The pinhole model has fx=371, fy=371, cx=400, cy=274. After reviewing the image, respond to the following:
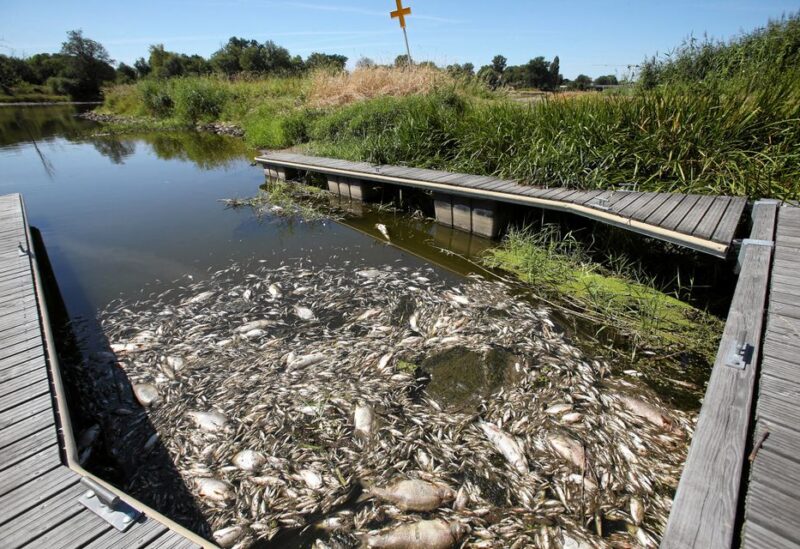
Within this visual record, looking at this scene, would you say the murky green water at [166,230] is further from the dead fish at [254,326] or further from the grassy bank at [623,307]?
the dead fish at [254,326]

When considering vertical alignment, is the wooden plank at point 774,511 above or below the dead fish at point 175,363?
above

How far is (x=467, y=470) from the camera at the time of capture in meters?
2.48

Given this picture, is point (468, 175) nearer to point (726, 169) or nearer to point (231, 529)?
point (726, 169)

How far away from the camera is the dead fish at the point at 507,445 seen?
2497 millimetres

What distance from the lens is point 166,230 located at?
704cm

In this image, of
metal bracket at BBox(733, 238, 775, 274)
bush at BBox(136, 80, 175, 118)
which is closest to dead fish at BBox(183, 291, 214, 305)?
metal bracket at BBox(733, 238, 775, 274)

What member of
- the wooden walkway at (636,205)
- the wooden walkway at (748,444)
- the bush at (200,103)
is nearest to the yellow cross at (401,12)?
the wooden walkway at (636,205)

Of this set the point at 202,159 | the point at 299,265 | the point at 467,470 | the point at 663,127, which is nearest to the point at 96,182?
the point at 202,159

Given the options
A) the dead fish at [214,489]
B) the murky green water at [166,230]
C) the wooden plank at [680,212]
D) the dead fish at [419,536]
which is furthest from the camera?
the murky green water at [166,230]

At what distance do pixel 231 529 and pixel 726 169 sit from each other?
6539mm

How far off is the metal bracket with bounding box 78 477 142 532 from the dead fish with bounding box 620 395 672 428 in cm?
320

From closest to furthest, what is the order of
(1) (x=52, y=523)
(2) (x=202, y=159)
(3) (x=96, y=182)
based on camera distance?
1. (1) (x=52, y=523)
2. (3) (x=96, y=182)
3. (2) (x=202, y=159)

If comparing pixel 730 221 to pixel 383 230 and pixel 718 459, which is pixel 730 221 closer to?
pixel 718 459

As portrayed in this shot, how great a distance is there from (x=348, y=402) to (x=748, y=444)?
2427 millimetres
